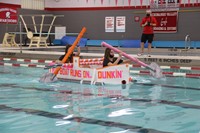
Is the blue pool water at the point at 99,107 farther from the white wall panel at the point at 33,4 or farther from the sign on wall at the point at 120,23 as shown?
the white wall panel at the point at 33,4

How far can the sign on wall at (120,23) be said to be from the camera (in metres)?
20.9

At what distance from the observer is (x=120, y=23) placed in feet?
68.9

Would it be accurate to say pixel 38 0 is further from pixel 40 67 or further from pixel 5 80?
pixel 5 80

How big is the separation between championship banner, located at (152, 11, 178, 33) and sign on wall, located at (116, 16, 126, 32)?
80.2 inches

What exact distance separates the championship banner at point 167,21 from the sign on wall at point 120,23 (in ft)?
6.69

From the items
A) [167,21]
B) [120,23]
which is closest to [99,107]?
[167,21]

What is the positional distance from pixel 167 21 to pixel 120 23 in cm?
300

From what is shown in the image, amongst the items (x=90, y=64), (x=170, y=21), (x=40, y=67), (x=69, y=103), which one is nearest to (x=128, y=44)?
(x=170, y=21)

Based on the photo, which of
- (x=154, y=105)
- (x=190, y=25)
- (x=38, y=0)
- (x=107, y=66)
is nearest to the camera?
(x=154, y=105)

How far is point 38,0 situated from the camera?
891 inches

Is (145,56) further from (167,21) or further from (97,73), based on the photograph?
(167,21)

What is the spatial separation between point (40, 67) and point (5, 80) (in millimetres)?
3099

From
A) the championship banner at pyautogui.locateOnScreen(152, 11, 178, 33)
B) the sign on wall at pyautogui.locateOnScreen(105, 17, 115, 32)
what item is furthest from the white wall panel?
the championship banner at pyautogui.locateOnScreen(152, 11, 178, 33)

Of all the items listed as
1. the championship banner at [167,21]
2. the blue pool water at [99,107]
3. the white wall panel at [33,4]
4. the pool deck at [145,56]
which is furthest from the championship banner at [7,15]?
the blue pool water at [99,107]
